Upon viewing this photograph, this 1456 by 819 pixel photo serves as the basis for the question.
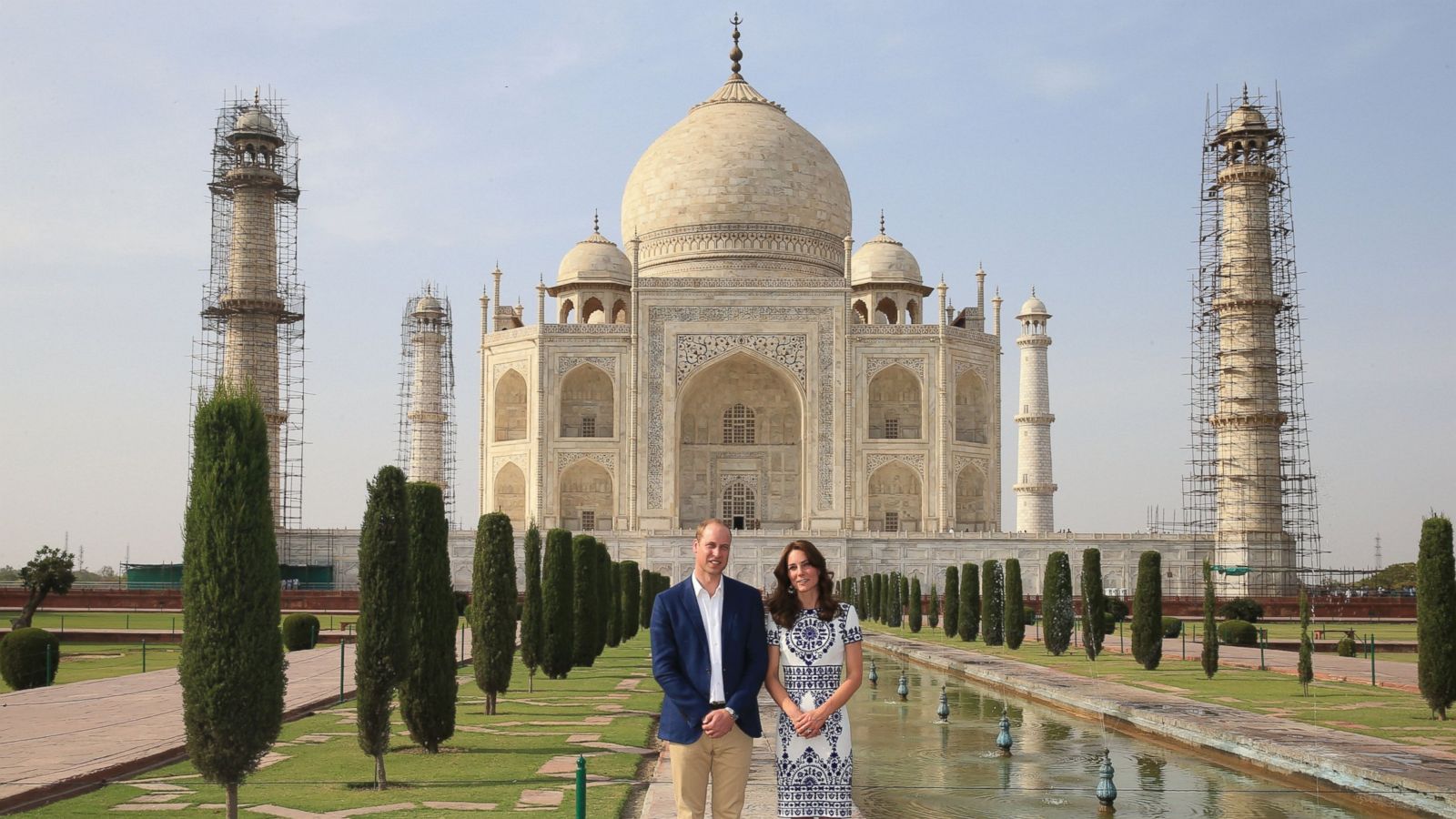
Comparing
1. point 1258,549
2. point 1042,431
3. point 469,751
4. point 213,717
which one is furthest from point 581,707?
point 1042,431

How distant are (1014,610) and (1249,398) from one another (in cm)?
1364

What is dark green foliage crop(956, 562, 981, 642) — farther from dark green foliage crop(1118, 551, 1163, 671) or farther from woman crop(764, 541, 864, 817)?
woman crop(764, 541, 864, 817)

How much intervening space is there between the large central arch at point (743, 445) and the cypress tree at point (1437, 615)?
2254 cm

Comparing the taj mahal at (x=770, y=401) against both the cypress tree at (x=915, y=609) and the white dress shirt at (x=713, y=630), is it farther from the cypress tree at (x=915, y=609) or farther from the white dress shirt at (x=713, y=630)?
the white dress shirt at (x=713, y=630)

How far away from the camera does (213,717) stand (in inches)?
230

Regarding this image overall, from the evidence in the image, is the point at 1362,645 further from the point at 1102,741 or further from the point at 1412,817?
the point at 1412,817

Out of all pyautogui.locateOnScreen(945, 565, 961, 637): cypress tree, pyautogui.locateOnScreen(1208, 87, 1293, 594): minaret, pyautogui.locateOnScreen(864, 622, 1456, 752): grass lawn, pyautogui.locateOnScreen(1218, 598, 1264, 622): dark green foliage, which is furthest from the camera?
pyautogui.locateOnScreen(1208, 87, 1293, 594): minaret

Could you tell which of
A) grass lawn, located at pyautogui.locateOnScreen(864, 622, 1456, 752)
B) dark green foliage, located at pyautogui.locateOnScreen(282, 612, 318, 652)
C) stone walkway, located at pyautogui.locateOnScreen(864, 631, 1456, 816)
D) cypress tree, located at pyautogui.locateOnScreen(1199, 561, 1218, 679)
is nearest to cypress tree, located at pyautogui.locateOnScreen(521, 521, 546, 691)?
stone walkway, located at pyautogui.locateOnScreen(864, 631, 1456, 816)

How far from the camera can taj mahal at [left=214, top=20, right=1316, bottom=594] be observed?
2942 centimetres

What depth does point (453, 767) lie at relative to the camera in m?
7.25

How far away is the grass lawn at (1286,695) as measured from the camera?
902 cm

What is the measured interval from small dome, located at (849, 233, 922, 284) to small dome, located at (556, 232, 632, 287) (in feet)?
18.8

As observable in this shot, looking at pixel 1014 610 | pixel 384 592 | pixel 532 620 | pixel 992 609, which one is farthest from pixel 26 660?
pixel 992 609

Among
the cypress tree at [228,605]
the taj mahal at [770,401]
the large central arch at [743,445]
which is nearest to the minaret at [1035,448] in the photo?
the taj mahal at [770,401]
